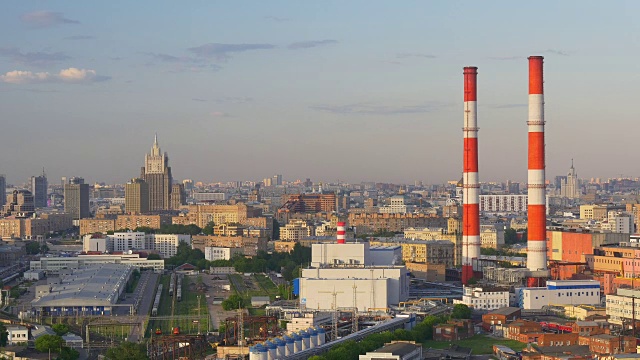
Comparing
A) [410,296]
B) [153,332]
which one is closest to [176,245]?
[410,296]

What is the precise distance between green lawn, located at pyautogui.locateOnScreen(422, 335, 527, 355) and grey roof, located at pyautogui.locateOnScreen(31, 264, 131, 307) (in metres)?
9.88

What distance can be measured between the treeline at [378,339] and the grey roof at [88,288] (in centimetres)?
908

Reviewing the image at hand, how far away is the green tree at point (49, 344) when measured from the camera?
75.8 ft

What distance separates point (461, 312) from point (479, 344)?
126 inches

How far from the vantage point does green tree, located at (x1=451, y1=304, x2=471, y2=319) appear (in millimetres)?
28266

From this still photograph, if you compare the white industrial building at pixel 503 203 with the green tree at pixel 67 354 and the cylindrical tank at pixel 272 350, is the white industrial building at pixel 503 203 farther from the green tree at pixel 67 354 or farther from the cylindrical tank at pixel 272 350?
the cylindrical tank at pixel 272 350

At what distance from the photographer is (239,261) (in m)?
45.2

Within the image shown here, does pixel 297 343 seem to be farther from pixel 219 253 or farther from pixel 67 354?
pixel 219 253

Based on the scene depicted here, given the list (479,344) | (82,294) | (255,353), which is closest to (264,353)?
(255,353)

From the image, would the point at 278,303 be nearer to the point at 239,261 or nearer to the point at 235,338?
the point at 235,338

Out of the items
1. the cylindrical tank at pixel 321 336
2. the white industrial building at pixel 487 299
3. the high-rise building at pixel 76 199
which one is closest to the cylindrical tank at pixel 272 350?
the cylindrical tank at pixel 321 336

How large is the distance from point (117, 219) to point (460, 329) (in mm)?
43029

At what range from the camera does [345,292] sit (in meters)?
30.3

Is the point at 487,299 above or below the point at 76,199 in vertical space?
below
